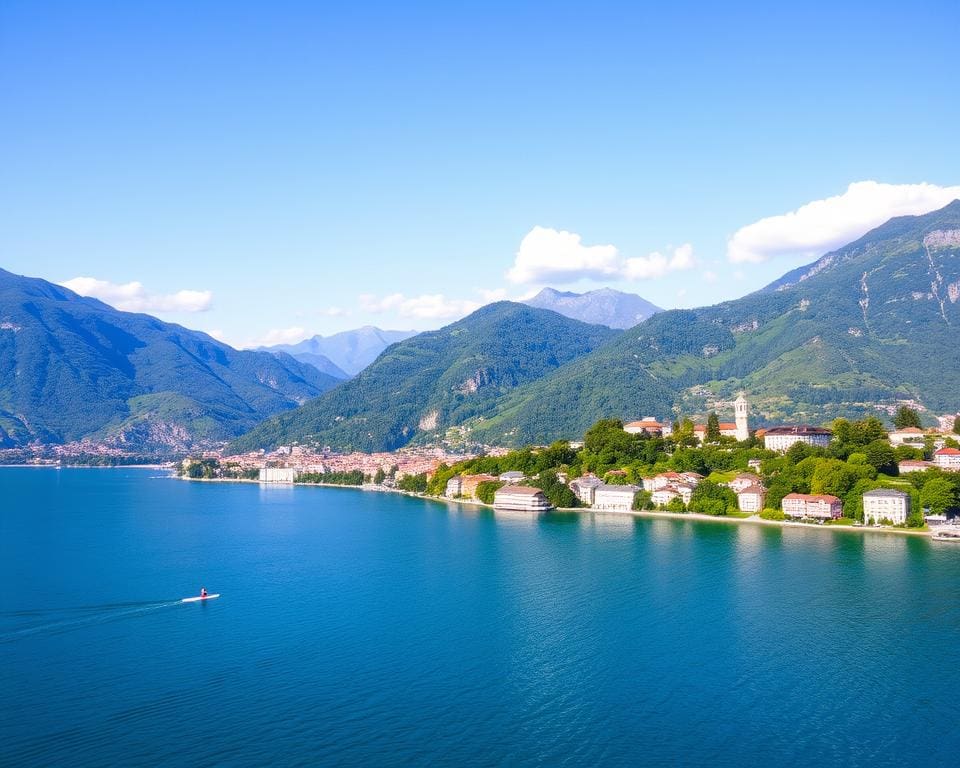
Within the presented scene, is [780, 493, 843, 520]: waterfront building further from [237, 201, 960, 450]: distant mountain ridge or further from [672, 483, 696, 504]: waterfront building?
[237, 201, 960, 450]: distant mountain ridge

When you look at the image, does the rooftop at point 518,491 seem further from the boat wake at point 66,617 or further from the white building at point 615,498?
the boat wake at point 66,617

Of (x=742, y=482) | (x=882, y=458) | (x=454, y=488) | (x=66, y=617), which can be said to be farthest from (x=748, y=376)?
(x=66, y=617)

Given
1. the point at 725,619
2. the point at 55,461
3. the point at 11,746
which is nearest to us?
the point at 11,746

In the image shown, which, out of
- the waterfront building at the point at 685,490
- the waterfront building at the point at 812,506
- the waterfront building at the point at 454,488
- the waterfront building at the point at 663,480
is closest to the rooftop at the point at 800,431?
the waterfront building at the point at 663,480

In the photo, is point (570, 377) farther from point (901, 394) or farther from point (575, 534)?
point (575, 534)

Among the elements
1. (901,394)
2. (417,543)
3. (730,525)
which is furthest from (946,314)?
(417,543)

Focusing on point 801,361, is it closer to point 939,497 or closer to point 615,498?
point 615,498

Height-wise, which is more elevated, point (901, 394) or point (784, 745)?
point (901, 394)

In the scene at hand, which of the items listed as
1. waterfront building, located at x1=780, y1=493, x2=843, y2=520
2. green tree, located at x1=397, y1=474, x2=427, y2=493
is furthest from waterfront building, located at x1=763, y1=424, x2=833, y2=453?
green tree, located at x1=397, y1=474, x2=427, y2=493
